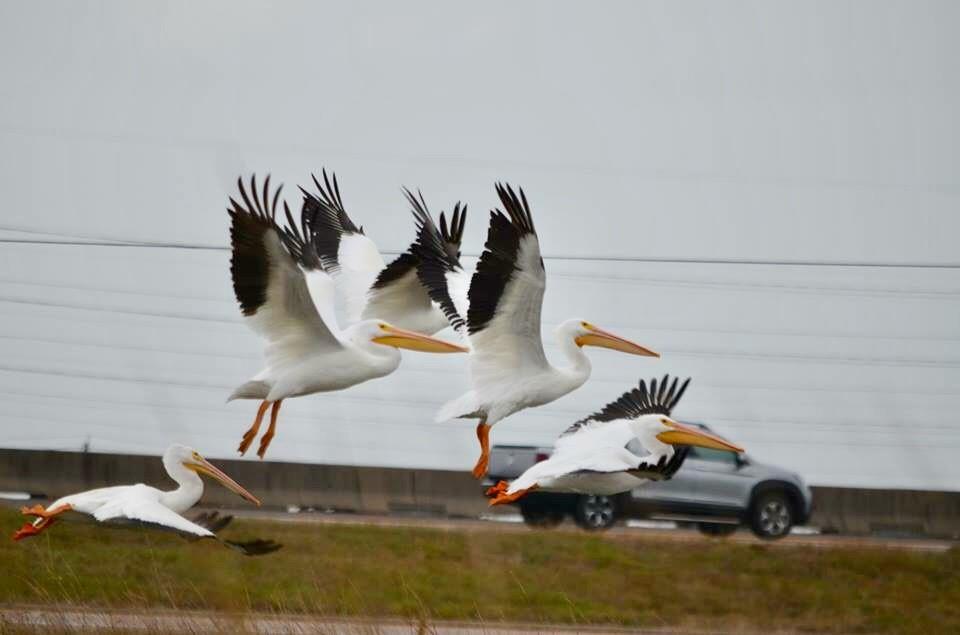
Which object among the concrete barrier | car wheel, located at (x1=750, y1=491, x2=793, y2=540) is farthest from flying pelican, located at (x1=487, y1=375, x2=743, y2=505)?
the concrete barrier

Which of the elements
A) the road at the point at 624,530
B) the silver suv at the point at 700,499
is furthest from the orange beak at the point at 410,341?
the silver suv at the point at 700,499

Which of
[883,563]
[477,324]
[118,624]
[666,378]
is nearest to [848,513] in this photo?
[883,563]

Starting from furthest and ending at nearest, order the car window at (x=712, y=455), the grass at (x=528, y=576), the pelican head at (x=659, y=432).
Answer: the car window at (x=712, y=455), the grass at (x=528, y=576), the pelican head at (x=659, y=432)

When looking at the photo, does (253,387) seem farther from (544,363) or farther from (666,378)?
(666,378)

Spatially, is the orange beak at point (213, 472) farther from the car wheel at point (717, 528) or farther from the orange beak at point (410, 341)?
the car wheel at point (717, 528)

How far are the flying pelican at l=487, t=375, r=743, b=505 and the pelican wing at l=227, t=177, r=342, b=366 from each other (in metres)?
1.76

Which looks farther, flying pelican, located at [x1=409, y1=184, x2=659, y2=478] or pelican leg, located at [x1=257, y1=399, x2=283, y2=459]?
pelican leg, located at [x1=257, y1=399, x2=283, y2=459]

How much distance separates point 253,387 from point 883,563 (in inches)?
225

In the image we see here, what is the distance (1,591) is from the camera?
1410 cm

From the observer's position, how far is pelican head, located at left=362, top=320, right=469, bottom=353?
582 inches

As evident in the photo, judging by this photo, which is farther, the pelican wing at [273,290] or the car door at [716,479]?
the car door at [716,479]

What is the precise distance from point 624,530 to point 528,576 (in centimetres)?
272

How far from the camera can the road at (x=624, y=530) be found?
17312 mm

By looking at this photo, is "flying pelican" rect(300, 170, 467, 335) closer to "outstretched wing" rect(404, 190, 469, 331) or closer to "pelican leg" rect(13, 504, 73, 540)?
"outstretched wing" rect(404, 190, 469, 331)
